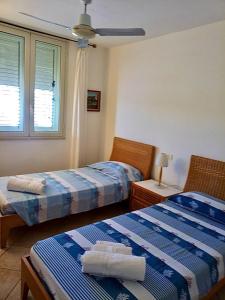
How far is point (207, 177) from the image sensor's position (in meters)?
2.77

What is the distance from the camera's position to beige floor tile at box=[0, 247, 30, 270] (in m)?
2.15

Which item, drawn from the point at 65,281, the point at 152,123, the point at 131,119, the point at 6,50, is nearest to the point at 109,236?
the point at 65,281

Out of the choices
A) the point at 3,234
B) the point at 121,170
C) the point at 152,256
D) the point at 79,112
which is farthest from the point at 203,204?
the point at 79,112

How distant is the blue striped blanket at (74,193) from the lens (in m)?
2.47

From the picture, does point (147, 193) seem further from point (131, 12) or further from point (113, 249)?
point (131, 12)

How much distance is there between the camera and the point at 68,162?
4.17 meters

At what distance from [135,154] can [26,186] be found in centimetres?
172

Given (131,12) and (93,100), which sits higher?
(131,12)

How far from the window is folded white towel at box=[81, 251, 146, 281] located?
2.58m

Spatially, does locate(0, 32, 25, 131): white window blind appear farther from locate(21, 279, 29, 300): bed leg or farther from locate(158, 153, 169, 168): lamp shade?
locate(21, 279, 29, 300): bed leg

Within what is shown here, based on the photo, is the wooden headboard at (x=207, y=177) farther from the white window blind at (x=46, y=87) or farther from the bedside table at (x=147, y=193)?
the white window blind at (x=46, y=87)

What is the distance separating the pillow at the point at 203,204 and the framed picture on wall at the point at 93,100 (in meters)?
2.31

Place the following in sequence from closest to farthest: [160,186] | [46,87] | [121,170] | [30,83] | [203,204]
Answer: [203,204], [160,186], [121,170], [30,83], [46,87]

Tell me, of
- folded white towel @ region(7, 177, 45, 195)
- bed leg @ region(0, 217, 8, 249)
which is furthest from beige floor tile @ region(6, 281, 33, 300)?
folded white towel @ region(7, 177, 45, 195)
